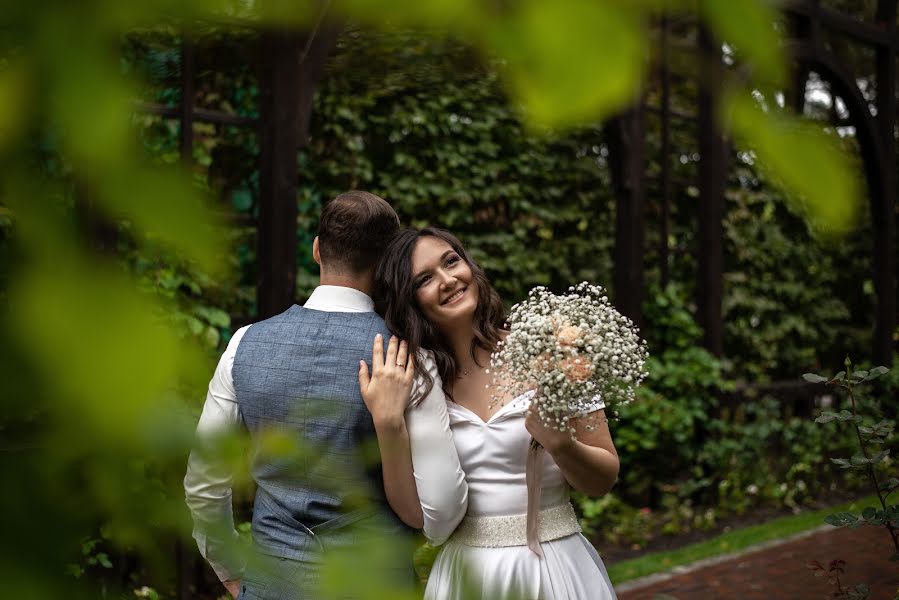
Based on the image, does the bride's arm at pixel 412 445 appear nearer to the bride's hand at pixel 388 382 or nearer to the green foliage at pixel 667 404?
the bride's hand at pixel 388 382

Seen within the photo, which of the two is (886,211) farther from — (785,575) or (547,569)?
(547,569)

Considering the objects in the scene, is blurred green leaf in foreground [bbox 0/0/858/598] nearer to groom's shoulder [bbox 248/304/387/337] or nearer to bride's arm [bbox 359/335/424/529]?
bride's arm [bbox 359/335/424/529]

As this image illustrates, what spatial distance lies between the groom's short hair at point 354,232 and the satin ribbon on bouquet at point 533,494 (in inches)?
27.4

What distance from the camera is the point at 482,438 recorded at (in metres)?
2.54

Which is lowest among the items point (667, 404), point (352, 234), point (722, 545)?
point (722, 545)

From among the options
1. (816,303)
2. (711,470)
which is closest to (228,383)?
(711,470)

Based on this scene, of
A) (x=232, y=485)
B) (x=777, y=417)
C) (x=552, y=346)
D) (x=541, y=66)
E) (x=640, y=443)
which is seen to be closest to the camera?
(x=541, y=66)

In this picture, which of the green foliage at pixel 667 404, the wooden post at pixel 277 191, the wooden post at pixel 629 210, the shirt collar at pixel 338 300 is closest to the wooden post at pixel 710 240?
the green foliage at pixel 667 404

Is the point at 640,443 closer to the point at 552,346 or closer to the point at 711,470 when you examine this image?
the point at 711,470

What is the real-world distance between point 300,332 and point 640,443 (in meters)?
4.39

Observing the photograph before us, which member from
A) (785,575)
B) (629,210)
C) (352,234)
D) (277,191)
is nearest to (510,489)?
(352,234)

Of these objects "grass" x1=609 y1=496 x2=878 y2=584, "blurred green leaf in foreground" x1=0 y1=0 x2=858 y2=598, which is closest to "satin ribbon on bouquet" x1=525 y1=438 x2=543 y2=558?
"blurred green leaf in foreground" x1=0 y1=0 x2=858 y2=598

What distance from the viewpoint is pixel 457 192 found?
668 centimetres

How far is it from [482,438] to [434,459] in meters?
0.27
